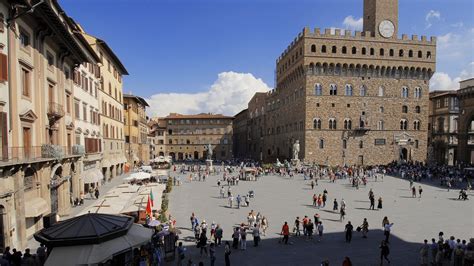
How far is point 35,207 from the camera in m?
14.4

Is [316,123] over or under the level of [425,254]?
over

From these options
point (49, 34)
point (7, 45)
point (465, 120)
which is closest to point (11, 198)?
point (7, 45)

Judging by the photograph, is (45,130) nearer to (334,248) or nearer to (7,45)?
(7,45)

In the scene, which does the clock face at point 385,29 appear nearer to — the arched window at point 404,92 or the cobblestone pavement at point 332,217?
the arched window at point 404,92

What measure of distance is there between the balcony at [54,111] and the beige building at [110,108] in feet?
41.7

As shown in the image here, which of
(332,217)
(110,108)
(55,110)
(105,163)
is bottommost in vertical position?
(332,217)

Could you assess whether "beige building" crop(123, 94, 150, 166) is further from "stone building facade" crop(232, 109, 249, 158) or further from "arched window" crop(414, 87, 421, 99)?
"arched window" crop(414, 87, 421, 99)

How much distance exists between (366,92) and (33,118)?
169 ft

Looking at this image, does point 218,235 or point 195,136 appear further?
point 195,136

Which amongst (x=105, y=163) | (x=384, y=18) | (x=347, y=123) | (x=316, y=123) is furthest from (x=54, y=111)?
(x=384, y=18)

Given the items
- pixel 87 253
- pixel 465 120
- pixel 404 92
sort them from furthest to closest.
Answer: pixel 404 92, pixel 465 120, pixel 87 253

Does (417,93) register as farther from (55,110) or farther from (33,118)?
(33,118)

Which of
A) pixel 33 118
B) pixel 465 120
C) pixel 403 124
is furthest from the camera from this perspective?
pixel 403 124

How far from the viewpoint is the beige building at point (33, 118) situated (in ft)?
40.9
